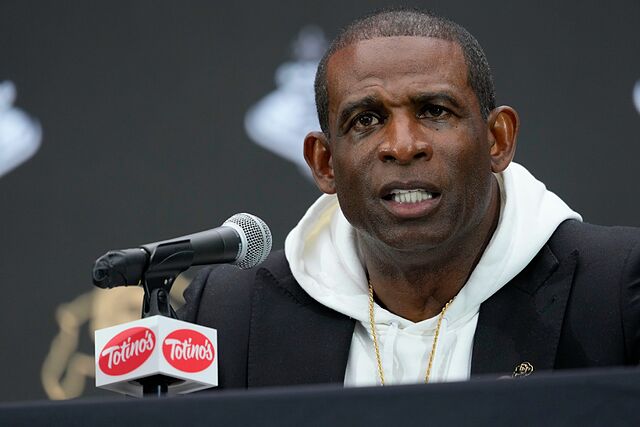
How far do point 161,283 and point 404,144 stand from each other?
27.5 inches

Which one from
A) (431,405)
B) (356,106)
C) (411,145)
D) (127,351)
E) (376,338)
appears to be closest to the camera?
(431,405)

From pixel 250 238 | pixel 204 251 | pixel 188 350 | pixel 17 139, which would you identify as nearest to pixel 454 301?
pixel 250 238

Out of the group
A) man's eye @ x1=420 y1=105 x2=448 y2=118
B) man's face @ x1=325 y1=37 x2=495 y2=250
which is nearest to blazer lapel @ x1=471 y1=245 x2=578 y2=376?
man's face @ x1=325 y1=37 x2=495 y2=250

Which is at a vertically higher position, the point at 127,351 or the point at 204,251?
the point at 204,251

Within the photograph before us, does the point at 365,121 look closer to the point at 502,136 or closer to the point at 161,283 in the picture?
the point at 502,136

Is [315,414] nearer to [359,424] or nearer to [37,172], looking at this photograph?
[359,424]

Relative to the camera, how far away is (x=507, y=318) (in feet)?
8.43

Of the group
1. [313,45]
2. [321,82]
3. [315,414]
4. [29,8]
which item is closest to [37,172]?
[29,8]

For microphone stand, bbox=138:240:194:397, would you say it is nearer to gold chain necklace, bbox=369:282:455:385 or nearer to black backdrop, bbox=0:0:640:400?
gold chain necklace, bbox=369:282:455:385

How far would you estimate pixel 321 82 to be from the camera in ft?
8.64

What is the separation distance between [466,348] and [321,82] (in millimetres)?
660

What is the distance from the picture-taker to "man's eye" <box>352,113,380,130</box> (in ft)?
8.07

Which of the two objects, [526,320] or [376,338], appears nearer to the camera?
[526,320]

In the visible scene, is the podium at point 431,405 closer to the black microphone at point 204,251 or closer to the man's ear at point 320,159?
the black microphone at point 204,251
